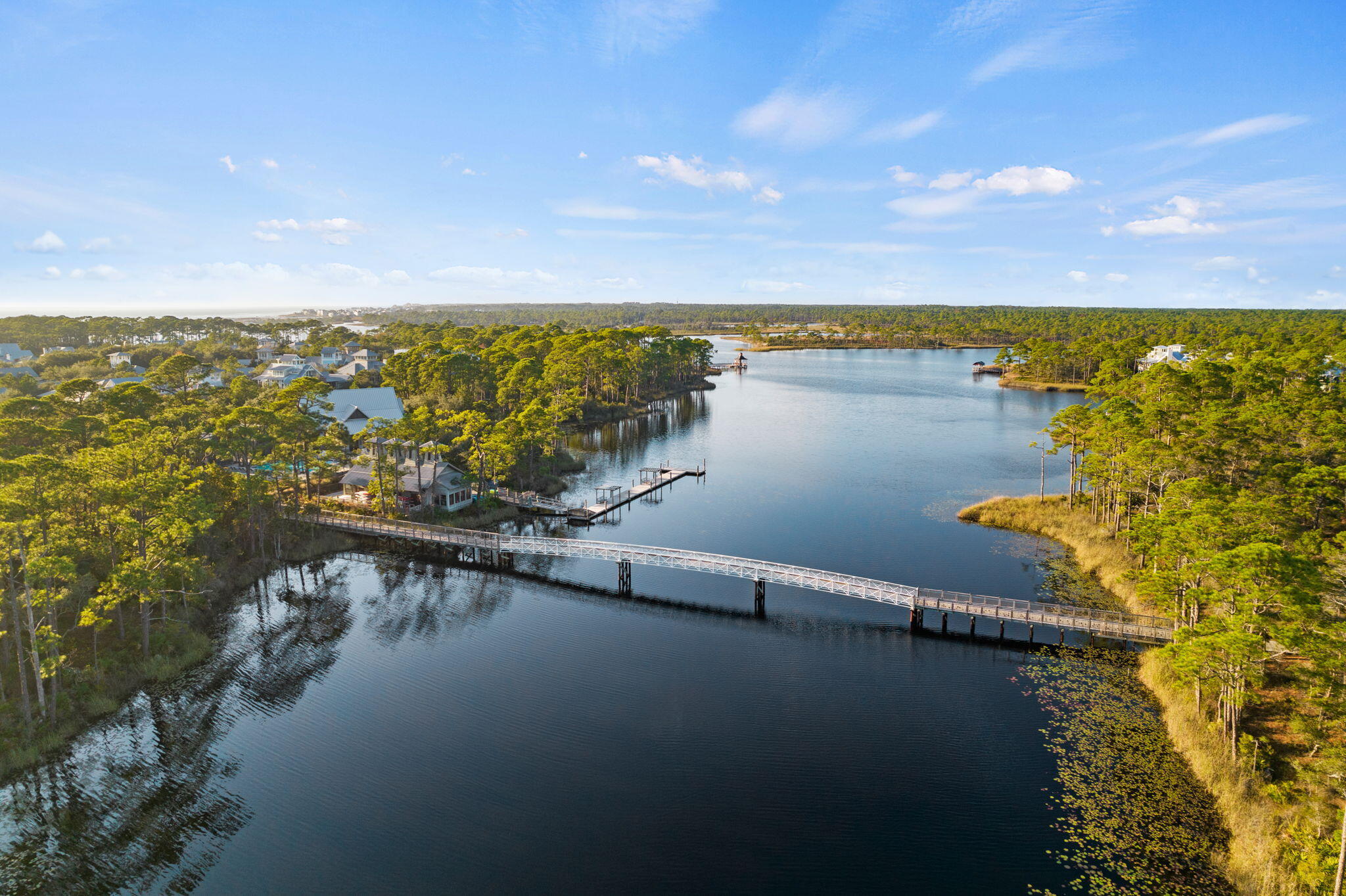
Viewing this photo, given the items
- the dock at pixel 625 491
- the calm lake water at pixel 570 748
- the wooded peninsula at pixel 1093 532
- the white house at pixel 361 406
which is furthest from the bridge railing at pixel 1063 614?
the white house at pixel 361 406

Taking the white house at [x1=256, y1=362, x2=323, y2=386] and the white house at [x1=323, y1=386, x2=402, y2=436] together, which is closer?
the white house at [x1=323, y1=386, x2=402, y2=436]

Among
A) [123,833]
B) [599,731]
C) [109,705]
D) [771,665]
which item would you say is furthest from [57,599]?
[771,665]

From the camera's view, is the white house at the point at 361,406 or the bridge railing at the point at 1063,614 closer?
the bridge railing at the point at 1063,614

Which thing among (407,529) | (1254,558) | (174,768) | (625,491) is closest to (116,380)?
(407,529)

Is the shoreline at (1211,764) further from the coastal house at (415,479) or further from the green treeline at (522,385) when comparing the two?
the coastal house at (415,479)

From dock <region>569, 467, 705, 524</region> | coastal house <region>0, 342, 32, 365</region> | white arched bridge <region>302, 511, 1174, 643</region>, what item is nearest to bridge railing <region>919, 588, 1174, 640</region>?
white arched bridge <region>302, 511, 1174, 643</region>

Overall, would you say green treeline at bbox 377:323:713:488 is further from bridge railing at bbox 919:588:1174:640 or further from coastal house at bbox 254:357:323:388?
bridge railing at bbox 919:588:1174:640

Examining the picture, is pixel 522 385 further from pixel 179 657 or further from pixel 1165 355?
pixel 1165 355
